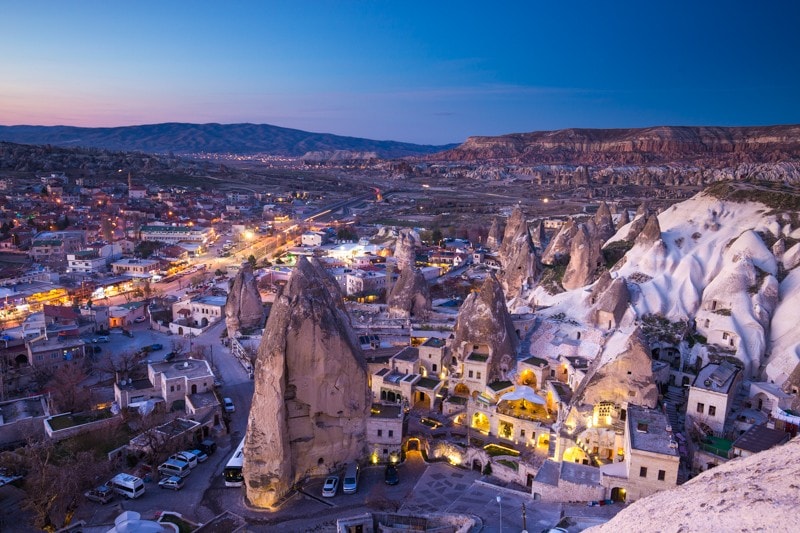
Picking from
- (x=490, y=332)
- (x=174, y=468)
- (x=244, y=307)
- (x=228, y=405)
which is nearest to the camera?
(x=174, y=468)

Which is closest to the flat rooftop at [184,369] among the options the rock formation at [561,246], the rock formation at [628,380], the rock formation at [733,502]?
the rock formation at [628,380]

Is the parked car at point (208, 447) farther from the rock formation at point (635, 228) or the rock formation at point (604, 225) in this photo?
the rock formation at point (604, 225)

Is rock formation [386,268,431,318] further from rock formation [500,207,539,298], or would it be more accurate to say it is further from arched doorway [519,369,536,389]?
arched doorway [519,369,536,389]

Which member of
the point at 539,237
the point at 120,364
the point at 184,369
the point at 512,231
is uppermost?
the point at 512,231

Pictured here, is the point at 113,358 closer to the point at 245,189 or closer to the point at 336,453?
the point at 336,453

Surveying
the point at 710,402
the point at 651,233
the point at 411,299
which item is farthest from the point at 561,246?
the point at 710,402

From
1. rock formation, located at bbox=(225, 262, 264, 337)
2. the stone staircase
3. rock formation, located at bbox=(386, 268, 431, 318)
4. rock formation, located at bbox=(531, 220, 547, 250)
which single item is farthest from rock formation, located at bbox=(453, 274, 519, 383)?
rock formation, located at bbox=(531, 220, 547, 250)

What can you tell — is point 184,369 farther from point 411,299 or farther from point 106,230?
point 106,230
